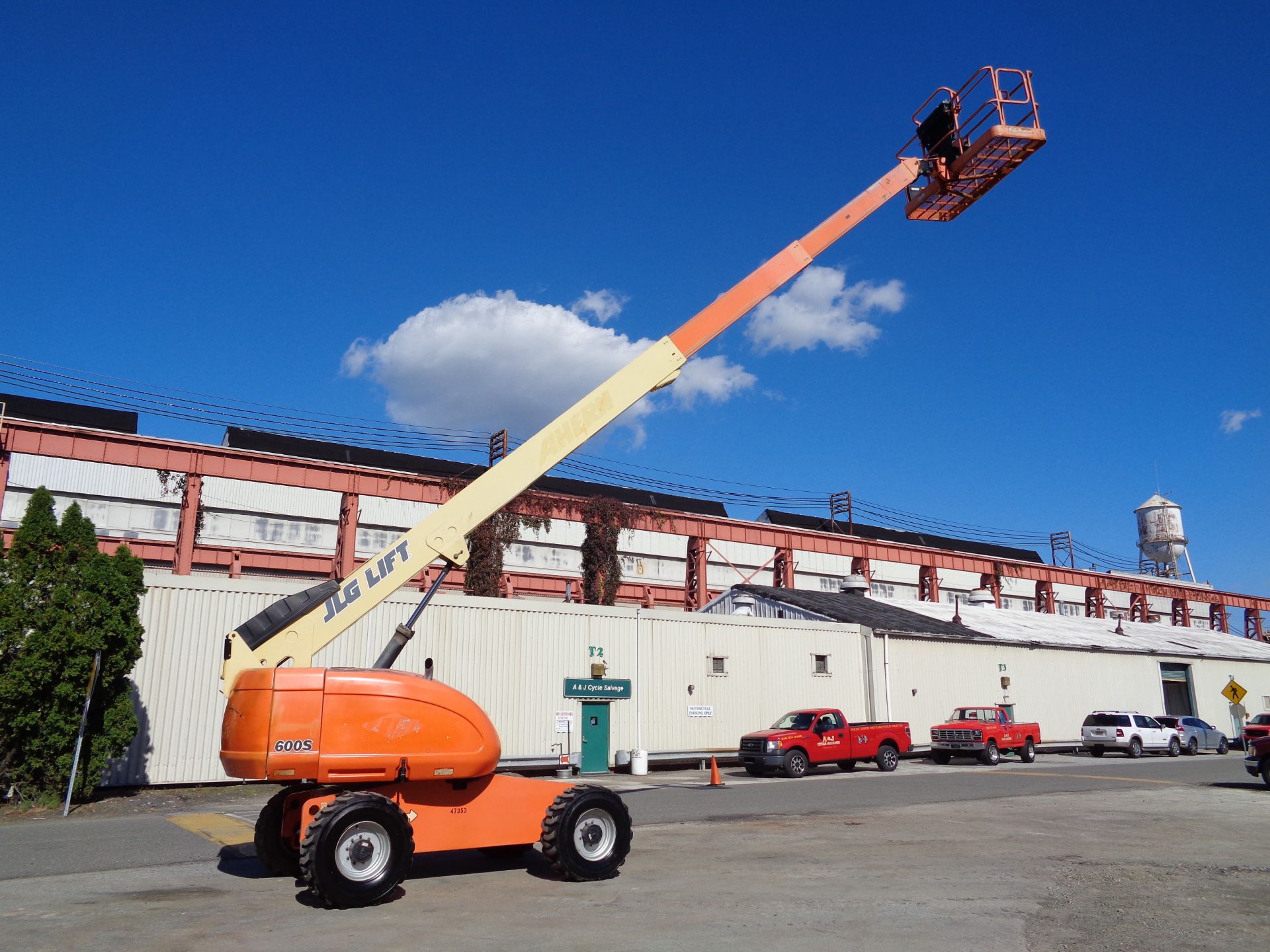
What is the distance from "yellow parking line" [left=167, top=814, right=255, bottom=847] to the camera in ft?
41.7

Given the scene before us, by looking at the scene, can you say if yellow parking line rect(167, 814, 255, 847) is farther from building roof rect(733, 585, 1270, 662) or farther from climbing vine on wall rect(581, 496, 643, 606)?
climbing vine on wall rect(581, 496, 643, 606)

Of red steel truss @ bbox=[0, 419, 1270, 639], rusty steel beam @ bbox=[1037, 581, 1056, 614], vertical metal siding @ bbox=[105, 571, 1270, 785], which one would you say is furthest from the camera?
rusty steel beam @ bbox=[1037, 581, 1056, 614]

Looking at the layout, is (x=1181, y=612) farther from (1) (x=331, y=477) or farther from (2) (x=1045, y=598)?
(1) (x=331, y=477)

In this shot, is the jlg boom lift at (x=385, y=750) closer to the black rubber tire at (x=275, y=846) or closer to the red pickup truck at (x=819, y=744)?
the black rubber tire at (x=275, y=846)

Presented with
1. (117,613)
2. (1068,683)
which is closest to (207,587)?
(117,613)

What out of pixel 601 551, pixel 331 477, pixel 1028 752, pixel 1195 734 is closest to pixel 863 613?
pixel 1028 752

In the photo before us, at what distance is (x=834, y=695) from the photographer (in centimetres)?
3128

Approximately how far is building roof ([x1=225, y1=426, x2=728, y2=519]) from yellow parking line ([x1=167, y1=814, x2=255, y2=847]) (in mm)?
23541

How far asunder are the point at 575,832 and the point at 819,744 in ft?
57.4

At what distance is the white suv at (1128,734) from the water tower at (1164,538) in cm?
5138

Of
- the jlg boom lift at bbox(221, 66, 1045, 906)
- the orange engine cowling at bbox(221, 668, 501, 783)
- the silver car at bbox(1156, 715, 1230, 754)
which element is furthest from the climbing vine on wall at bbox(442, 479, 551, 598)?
the silver car at bbox(1156, 715, 1230, 754)

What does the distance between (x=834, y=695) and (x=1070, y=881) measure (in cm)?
2196

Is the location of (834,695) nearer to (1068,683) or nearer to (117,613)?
(1068,683)

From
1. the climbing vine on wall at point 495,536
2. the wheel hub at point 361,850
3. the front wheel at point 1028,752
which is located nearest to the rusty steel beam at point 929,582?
the front wheel at point 1028,752
